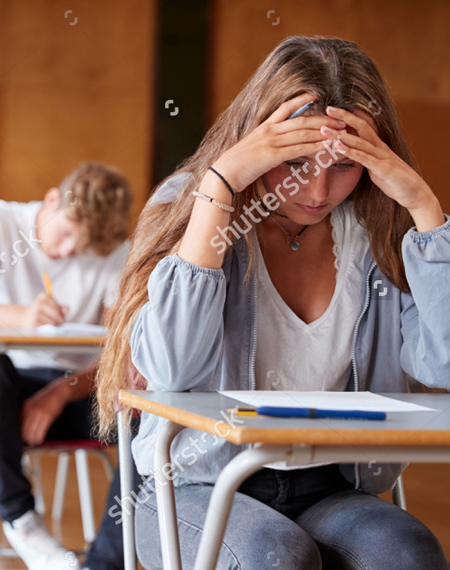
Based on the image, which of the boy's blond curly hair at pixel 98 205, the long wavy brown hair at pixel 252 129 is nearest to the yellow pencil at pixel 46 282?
the boy's blond curly hair at pixel 98 205

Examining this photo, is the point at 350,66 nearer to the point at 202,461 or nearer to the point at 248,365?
the point at 248,365

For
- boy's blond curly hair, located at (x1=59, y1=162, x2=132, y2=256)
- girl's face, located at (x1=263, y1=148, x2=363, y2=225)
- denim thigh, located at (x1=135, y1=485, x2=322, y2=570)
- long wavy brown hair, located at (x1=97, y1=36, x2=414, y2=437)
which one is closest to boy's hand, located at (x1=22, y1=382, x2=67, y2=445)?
boy's blond curly hair, located at (x1=59, y1=162, x2=132, y2=256)

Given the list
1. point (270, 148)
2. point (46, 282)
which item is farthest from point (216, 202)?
point (46, 282)

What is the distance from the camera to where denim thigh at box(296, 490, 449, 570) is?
0.92 metres

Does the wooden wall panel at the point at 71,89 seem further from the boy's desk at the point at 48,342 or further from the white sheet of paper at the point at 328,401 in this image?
the white sheet of paper at the point at 328,401

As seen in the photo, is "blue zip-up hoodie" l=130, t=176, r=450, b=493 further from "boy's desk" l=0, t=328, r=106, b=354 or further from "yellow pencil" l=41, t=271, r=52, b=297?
"yellow pencil" l=41, t=271, r=52, b=297

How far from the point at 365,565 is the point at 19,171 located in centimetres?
443

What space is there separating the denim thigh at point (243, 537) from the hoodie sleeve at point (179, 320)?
0.17 m

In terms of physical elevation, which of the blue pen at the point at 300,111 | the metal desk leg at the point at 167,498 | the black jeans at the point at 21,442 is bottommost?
the black jeans at the point at 21,442

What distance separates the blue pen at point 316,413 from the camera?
76cm

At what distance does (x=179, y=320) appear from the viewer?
1.04m

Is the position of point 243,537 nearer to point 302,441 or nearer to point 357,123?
point 302,441

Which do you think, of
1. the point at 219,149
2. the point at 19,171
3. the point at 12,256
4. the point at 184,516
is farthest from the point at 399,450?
the point at 19,171

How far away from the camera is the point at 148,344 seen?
3.45 feet
